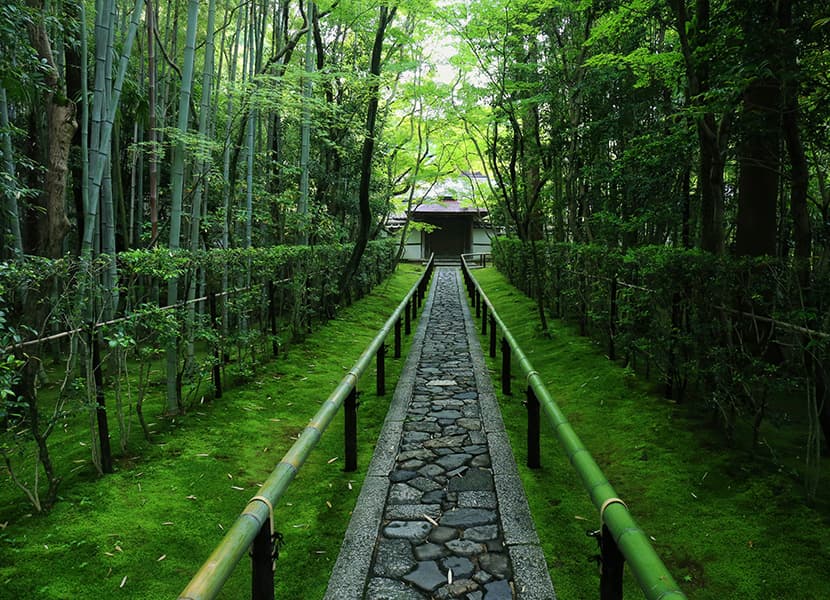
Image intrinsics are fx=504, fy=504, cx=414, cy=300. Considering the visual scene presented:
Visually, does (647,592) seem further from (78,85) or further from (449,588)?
(78,85)

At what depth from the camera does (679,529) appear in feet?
10.6

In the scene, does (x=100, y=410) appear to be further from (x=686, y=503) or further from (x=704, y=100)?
(x=704, y=100)

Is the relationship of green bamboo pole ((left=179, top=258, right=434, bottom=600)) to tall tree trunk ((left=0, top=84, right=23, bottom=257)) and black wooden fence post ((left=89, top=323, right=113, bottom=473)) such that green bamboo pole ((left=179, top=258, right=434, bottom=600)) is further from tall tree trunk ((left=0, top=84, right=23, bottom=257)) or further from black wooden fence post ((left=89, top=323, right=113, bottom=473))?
tall tree trunk ((left=0, top=84, right=23, bottom=257))

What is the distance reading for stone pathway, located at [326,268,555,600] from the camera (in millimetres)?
2684

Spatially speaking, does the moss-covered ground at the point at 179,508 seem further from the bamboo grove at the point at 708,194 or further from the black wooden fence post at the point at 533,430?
the bamboo grove at the point at 708,194

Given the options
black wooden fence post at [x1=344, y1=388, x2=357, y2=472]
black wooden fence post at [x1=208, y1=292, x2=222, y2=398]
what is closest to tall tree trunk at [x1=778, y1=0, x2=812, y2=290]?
black wooden fence post at [x1=344, y1=388, x2=357, y2=472]

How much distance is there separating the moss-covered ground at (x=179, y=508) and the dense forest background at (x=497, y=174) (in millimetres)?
276

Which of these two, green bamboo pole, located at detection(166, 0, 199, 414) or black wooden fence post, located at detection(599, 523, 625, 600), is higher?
green bamboo pole, located at detection(166, 0, 199, 414)

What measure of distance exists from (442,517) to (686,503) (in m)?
1.71

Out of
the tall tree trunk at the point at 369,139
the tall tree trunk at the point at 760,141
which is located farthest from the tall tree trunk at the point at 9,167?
the tall tree trunk at the point at 760,141

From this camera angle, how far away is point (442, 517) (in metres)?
3.35

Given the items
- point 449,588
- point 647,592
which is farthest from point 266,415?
point 647,592

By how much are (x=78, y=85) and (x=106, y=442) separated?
6.78m

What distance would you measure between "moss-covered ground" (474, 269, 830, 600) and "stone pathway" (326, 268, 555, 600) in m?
0.18
